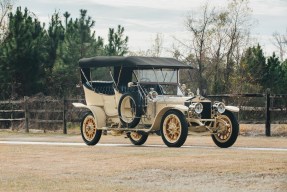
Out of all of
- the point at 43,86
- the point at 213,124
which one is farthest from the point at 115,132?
the point at 43,86

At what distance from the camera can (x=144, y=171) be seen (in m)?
13.5

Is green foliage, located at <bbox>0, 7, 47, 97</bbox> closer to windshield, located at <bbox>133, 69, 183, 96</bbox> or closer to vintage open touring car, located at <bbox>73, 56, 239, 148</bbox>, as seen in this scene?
vintage open touring car, located at <bbox>73, 56, 239, 148</bbox>

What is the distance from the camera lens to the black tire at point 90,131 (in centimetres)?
2120

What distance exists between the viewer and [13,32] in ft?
152

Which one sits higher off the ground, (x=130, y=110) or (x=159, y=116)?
(x=130, y=110)

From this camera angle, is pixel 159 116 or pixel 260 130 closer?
pixel 159 116

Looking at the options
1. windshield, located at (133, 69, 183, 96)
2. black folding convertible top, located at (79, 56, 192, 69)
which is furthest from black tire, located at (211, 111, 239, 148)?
black folding convertible top, located at (79, 56, 192, 69)

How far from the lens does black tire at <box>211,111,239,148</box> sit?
1902cm

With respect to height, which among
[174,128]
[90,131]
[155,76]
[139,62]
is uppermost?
[139,62]

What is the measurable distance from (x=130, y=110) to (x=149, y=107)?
0.66 m

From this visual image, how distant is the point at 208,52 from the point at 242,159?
4434cm

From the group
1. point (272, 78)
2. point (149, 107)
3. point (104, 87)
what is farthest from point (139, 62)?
point (272, 78)

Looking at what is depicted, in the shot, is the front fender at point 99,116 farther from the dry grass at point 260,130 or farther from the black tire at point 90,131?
the dry grass at point 260,130

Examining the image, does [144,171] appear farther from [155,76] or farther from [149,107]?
[155,76]
